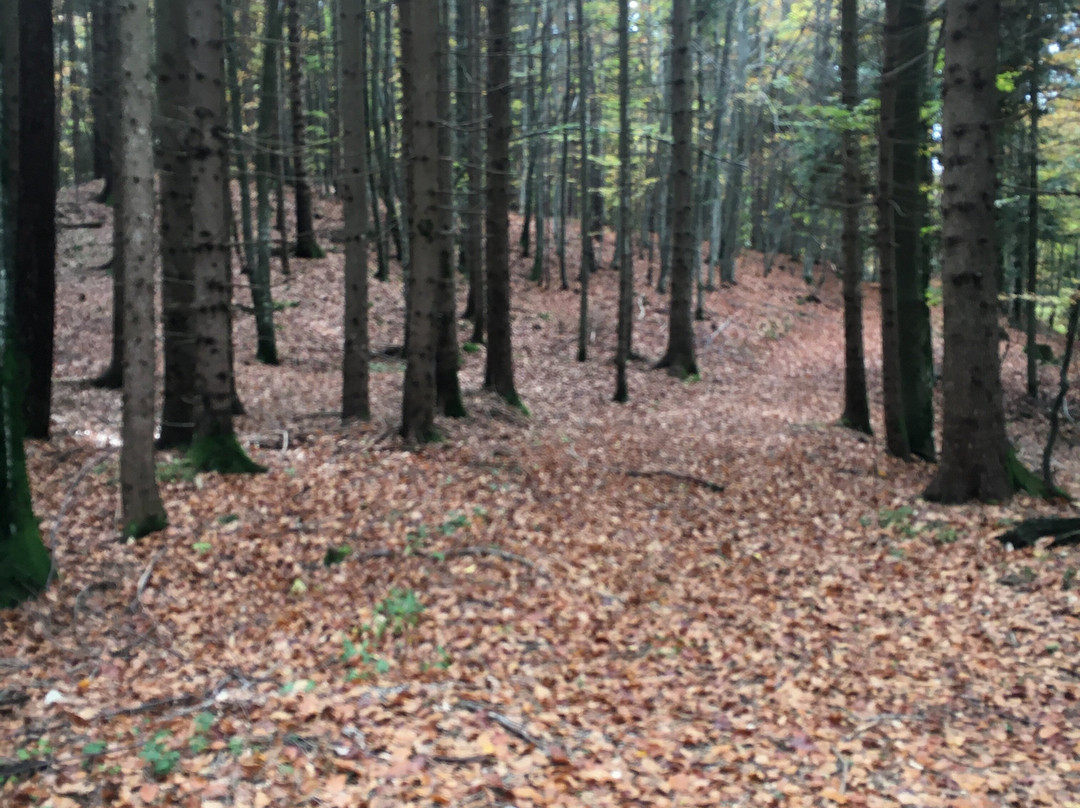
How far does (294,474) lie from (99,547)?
230 centimetres

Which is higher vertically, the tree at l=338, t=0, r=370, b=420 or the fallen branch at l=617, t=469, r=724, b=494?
the tree at l=338, t=0, r=370, b=420

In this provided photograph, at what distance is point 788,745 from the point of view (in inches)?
188

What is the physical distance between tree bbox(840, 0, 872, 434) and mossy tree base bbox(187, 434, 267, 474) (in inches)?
345

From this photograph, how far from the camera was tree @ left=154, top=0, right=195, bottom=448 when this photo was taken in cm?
895

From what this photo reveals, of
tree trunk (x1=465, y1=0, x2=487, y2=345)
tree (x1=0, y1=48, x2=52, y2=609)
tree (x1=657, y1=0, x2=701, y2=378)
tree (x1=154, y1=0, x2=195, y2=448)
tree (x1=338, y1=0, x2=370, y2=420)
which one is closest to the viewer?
tree (x1=0, y1=48, x2=52, y2=609)

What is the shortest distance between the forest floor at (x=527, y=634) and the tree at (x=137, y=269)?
1.44 feet

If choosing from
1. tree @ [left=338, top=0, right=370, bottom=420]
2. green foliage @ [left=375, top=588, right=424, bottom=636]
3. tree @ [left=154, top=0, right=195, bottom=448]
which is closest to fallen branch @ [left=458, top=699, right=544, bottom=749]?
green foliage @ [left=375, top=588, right=424, bottom=636]

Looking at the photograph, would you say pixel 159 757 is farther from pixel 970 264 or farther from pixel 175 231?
pixel 970 264

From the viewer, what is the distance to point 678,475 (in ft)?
34.5

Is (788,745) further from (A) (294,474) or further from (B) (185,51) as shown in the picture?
(B) (185,51)

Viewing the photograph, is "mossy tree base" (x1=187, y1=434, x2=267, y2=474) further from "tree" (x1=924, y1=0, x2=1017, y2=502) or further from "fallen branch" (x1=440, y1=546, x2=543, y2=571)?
"tree" (x1=924, y1=0, x2=1017, y2=502)

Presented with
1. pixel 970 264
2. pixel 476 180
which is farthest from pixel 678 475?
pixel 476 180

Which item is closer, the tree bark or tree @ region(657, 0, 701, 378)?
the tree bark

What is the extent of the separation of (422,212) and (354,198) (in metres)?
1.38
